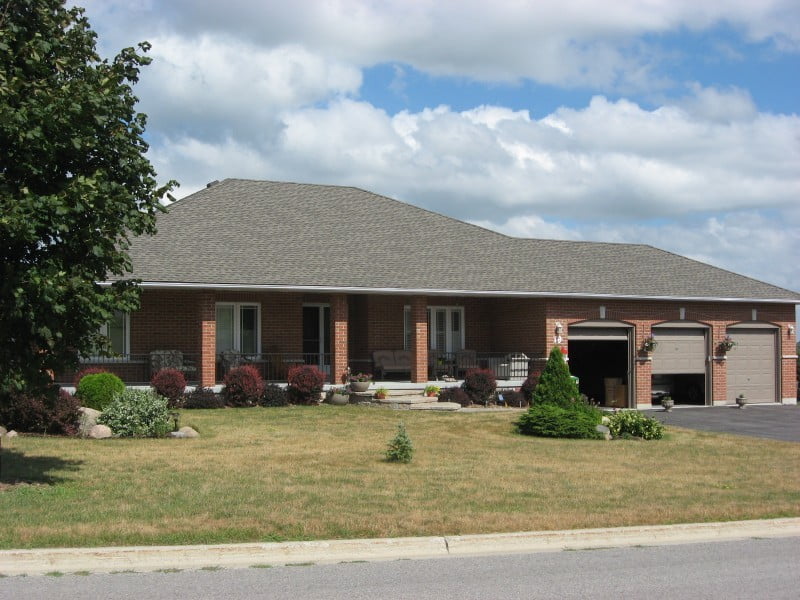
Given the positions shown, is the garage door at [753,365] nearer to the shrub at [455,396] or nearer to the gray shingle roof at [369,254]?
the gray shingle roof at [369,254]

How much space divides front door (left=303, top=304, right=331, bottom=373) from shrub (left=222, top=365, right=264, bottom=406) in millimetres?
4539

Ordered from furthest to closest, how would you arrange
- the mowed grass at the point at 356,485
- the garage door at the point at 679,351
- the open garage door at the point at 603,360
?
the garage door at the point at 679,351
the open garage door at the point at 603,360
the mowed grass at the point at 356,485

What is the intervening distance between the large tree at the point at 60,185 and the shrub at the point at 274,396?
427 inches

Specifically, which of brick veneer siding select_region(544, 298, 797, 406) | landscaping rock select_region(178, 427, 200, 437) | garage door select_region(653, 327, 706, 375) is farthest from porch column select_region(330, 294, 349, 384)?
garage door select_region(653, 327, 706, 375)

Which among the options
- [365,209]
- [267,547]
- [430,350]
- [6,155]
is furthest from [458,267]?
[267,547]

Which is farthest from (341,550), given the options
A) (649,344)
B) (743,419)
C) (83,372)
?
(649,344)

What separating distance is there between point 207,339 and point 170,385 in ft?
7.49

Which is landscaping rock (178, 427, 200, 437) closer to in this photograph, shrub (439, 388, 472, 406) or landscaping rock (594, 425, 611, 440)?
landscaping rock (594, 425, 611, 440)

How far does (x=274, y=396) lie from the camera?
23938 mm

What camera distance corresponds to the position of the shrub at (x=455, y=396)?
25562 mm

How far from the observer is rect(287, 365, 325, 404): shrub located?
80.1 ft

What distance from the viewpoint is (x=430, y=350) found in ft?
96.1

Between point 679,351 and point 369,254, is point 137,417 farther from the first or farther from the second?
point 679,351

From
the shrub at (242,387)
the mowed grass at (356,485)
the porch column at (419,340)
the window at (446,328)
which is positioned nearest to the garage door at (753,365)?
the window at (446,328)
